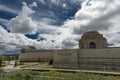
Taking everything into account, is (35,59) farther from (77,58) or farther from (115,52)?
(115,52)

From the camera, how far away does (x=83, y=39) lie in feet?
114

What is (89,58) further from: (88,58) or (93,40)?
(93,40)

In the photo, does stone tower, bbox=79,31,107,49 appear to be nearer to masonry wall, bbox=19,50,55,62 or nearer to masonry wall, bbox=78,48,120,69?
masonry wall, bbox=78,48,120,69

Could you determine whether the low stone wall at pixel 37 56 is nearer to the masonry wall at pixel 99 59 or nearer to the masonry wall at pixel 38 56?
the masonry wall at pixel 38 56

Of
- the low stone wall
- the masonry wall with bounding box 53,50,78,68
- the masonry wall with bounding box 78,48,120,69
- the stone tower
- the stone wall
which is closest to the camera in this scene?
the masonry wall with bounding box 78,48,120,69

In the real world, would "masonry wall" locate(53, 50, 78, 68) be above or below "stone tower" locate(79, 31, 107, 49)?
below

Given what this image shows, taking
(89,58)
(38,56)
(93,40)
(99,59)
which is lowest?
(99,59)

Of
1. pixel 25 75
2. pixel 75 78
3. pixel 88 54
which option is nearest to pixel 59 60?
pixel 88 54

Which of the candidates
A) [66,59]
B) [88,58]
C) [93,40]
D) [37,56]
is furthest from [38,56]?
[88,58]

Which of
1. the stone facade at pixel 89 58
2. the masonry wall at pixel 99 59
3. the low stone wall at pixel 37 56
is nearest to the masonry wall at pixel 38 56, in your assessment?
the low stone wall at pixel 37 56

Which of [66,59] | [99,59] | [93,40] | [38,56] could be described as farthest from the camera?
[38,56]

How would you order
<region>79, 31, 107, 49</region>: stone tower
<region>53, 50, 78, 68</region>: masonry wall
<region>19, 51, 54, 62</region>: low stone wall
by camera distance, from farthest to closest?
<region>19, 51, 54, 62</region>: low stone wall < <region>79, 31, 107, 49</region>: stone tower < <region>53, 50, 78, 68</region>: masonry wall

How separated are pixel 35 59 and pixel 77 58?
723 inches

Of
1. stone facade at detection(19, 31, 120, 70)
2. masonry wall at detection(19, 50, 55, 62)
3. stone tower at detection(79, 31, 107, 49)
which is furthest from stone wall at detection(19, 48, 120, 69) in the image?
masonry wall at detection(19, 50, 55, 62)
